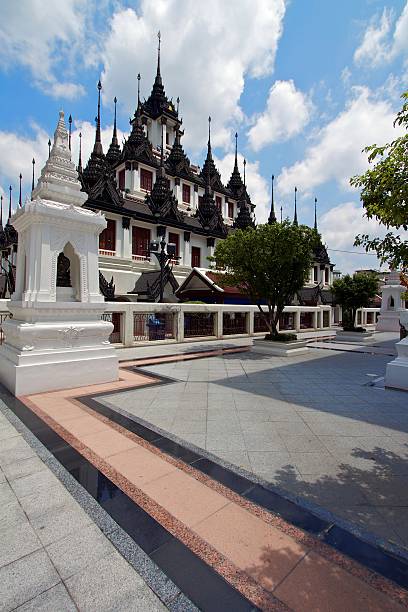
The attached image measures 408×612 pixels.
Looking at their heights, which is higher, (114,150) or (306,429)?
(114,150)

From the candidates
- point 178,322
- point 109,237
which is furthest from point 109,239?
point 178,322

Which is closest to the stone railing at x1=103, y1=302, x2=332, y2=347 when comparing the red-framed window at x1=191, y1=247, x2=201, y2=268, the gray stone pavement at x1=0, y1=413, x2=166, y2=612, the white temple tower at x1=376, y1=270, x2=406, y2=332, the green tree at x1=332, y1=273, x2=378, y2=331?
the green tree at x1=332, y1=273, x2=378, y2=331

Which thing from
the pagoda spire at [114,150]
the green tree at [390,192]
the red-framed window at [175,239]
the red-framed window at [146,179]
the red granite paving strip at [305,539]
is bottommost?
the red granite paving strip at [305,539]

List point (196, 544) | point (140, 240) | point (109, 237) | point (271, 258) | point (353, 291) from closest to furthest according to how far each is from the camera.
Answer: point (196, 544)
point (271, 258)
point (353, 291)
point (109, 237)
point (140, 240)

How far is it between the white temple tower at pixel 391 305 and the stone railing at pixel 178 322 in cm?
1292

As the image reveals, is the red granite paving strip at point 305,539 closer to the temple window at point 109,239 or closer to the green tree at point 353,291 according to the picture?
the green tree at point 353,291

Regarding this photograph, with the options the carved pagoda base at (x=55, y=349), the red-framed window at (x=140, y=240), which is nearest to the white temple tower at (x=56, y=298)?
the carved pagoda base at (x=55, y=349)

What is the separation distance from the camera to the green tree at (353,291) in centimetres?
1930

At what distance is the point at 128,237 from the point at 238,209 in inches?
882

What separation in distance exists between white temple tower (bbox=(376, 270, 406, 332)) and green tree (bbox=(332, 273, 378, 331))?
8155mm

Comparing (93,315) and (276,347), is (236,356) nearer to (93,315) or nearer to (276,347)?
(276,347)

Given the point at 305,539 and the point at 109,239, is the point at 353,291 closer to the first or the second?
the point at 109,239

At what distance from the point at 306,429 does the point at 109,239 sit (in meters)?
22.3

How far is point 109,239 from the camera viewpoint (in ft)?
79.0
